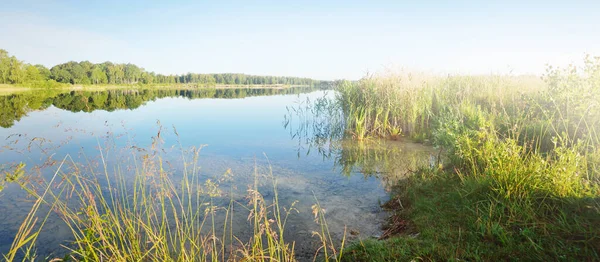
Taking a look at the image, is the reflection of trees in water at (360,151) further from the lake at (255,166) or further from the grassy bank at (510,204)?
the grassy bank at (510,204)

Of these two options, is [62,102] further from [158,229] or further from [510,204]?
[510,204]

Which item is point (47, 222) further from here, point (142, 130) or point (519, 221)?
point (142, 130)

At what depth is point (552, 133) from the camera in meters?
5.69

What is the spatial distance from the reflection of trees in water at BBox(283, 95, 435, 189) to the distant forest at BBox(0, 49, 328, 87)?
81.6 metres

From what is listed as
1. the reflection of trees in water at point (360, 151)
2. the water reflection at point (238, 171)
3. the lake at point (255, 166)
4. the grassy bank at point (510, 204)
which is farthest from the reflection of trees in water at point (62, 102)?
the reflection of trees in water at point (360, 151)

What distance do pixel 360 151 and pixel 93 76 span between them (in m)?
114

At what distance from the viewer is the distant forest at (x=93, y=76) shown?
6675 centimetres

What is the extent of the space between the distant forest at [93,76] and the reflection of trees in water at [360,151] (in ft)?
268

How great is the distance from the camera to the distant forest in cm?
6675

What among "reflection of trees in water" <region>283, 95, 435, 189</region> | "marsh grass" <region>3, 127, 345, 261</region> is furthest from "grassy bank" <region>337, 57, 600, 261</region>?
"reflection of trees in water" <region>283, 95, 435, 189</region>

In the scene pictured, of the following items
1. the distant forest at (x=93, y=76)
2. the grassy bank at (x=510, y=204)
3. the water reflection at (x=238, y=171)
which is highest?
the distant forest at (x=93, y=76)

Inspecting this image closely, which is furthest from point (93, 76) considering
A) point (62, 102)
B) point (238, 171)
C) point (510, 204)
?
point (510, 204)

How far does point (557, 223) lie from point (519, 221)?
34 cm

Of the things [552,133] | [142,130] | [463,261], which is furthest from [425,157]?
[142,130]
